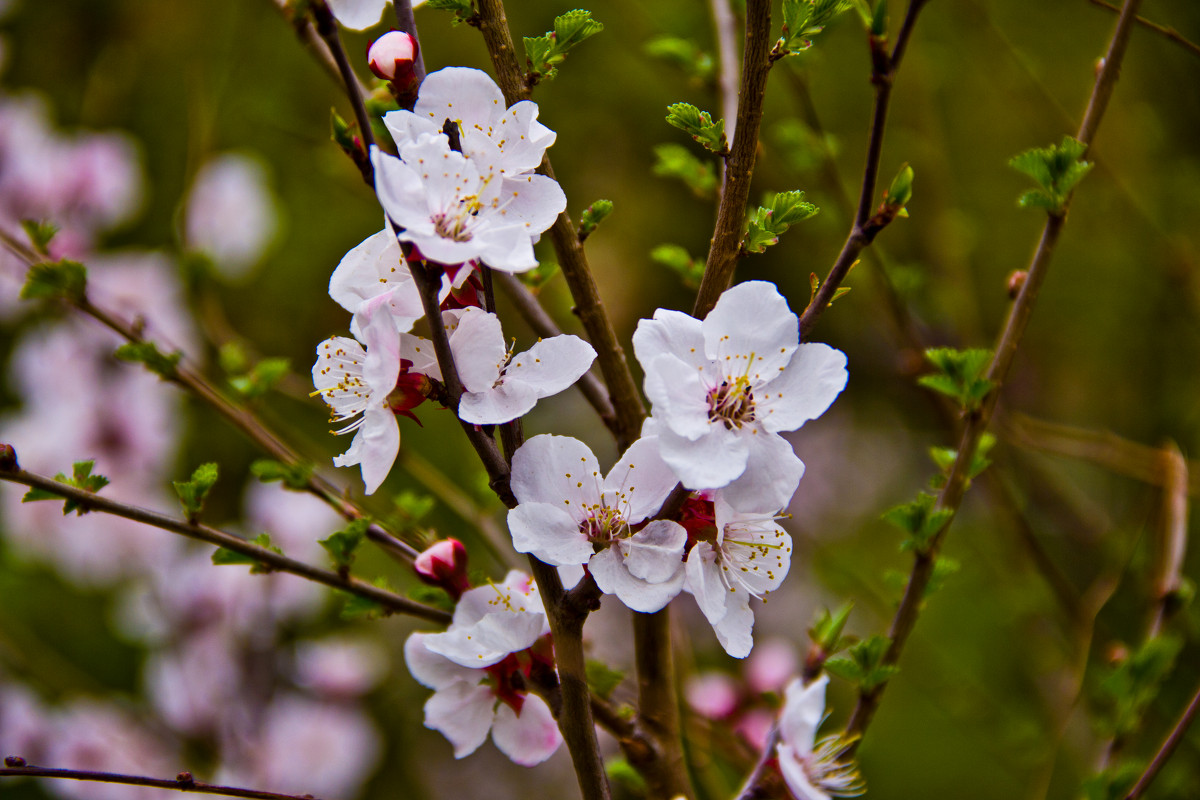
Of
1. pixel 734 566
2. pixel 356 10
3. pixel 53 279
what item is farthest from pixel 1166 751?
pixel 53 279

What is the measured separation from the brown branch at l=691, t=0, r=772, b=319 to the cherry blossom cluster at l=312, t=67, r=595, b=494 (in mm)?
110

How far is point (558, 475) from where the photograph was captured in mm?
541

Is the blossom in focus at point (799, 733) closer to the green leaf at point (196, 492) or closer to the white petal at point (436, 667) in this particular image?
the white petal at point (436, 667)

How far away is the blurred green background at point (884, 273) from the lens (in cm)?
131

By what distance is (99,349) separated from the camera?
5.85 ft

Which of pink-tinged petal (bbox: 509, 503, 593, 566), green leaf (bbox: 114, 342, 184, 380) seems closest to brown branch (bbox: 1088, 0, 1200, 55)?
Result: pink-tinged petal (bbox: 509, 503, 593, 566)

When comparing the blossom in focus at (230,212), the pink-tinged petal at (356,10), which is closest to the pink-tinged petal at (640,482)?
the pink-tinged petal at (356,10)

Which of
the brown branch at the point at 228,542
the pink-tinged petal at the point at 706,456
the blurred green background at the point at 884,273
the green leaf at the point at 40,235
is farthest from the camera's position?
the blurred green background at the point at 884,273

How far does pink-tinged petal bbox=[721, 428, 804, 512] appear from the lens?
1.63 feet

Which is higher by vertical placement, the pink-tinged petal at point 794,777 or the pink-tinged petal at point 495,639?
the pink-tinged petal at point 495,639

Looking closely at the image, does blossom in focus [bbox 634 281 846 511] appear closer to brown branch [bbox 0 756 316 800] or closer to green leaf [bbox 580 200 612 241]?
green leaf [bbox 580 200 612 241]

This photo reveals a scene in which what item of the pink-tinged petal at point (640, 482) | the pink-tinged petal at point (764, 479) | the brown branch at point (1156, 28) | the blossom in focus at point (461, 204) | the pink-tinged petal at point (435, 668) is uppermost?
the brown branch at point (1156, 28)

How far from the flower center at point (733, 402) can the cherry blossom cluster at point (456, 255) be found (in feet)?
0.28

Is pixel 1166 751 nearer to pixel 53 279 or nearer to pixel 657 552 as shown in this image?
pixel 657 552
